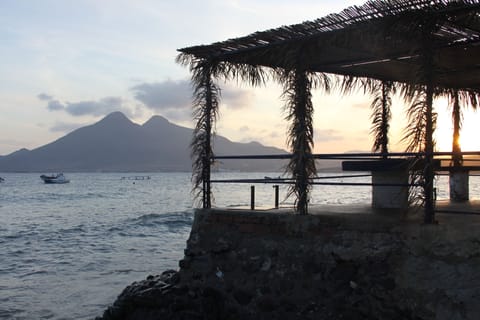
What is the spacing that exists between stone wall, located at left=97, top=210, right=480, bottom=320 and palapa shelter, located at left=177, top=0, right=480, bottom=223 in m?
0.53

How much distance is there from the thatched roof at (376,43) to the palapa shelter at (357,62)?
0.01m

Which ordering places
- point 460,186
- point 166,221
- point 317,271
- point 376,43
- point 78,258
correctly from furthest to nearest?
point 166,221
point 78,258
point 460,186
point 376,43
point 317,271

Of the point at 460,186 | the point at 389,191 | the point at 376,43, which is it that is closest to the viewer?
the point at 376,43

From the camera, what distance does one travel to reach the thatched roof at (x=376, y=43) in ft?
23.1

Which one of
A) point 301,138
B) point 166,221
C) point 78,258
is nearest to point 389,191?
point 301,138

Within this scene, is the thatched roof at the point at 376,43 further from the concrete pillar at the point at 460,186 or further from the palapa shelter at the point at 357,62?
the concrete pillar at the point at 460,186

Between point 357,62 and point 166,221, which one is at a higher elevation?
point 357,62

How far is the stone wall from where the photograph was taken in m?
6.54

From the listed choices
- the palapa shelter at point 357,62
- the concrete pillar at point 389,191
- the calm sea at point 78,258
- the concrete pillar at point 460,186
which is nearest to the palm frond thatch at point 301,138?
the palapa shelter at point 357,62

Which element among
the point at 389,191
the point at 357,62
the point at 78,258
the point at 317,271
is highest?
the point at 357,62

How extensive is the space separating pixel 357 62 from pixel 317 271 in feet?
13.2

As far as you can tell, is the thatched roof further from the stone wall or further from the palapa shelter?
the stone wall

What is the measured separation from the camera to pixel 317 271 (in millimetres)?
7660

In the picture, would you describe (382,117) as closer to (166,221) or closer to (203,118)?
(203,118)
